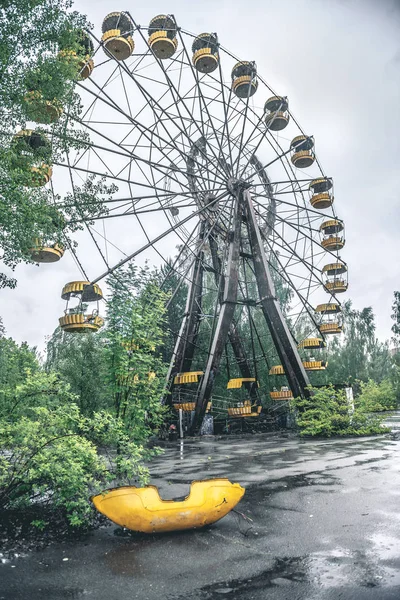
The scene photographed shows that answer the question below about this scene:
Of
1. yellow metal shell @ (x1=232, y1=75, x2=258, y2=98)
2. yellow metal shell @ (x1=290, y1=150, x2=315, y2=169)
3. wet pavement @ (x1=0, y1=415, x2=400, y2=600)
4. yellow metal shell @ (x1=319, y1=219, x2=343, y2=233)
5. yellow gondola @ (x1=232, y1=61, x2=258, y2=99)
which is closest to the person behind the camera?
wet pavement @ (x1=0, y1=415, x2=400, y2=600)

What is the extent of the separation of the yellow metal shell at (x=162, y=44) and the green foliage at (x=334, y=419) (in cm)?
1444

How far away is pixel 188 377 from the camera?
1708 centimetres

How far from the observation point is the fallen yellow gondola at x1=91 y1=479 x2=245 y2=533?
175 inches

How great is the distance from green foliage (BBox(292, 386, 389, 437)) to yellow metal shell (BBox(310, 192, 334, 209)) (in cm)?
1105

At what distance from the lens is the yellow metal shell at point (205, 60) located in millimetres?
17328

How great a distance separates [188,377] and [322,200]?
12301 millimetres

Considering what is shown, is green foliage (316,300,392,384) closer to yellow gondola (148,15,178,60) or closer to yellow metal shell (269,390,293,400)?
yellow metal shell (269,390,293,400)

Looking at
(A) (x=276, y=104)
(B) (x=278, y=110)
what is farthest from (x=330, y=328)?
(A) (x=276, y=104)

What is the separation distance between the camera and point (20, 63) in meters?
6.91

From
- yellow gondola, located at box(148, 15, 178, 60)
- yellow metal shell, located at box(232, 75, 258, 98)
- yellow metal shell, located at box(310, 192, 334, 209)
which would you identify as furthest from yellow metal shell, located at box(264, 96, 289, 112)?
yellow gondola, located at box(148, 15, 178, 60)

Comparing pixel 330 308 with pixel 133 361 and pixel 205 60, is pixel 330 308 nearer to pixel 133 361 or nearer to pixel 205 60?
pixel 205 60

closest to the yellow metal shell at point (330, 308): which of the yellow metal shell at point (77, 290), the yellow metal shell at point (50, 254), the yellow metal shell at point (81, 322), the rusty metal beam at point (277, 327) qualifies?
the rusty metal beam at point (277, 327)

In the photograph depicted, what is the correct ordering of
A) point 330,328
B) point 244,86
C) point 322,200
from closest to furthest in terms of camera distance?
point 244,86
point 330,328
point 322,200

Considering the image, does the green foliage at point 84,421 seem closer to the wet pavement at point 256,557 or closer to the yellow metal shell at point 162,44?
the wet pavement at point 256,557
